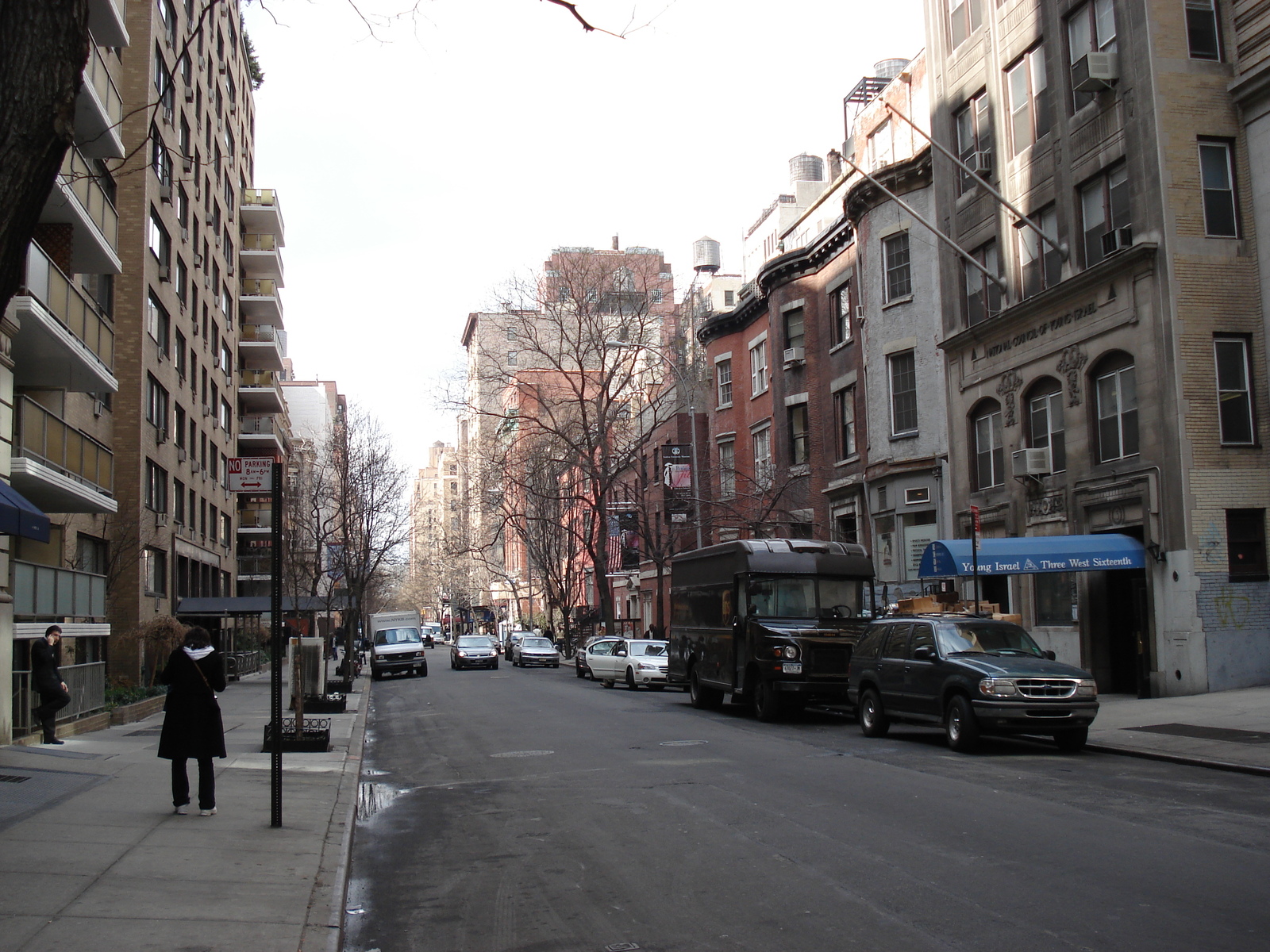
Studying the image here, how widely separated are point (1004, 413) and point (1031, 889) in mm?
21532

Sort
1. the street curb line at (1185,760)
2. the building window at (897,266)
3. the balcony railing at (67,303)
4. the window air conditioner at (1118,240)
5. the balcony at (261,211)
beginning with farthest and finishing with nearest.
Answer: the balcony at (261,211), the building window at (897,266), the window air conditioner at (1118,240), the balcony railing at (67,303), the street curb line at (1185,760)

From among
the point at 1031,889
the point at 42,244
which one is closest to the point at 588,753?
the point at 1031,889

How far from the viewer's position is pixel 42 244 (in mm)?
21938

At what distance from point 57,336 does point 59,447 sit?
203 centimetres

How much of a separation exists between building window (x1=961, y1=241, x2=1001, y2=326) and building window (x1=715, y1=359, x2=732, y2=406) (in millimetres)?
17902

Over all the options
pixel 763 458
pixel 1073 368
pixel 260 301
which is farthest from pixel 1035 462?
pixel 260 301

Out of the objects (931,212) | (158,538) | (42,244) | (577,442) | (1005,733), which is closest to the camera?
(1005,733)

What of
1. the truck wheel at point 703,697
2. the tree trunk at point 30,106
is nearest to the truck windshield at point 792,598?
the truck wheel at point 703,697

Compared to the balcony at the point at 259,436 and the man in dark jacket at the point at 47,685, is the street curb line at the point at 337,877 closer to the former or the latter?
the man in dark jacket at the point at 47,685

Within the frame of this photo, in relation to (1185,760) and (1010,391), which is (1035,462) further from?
(1185,760)

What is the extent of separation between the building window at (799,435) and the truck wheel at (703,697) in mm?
16373

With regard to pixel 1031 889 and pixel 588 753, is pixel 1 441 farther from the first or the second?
pixel 1031 889

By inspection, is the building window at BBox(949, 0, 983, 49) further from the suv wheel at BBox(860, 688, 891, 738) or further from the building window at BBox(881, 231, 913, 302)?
the suv wheel at BBox(860, 688, 891, 738)

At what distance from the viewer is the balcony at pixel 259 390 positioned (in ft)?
192
